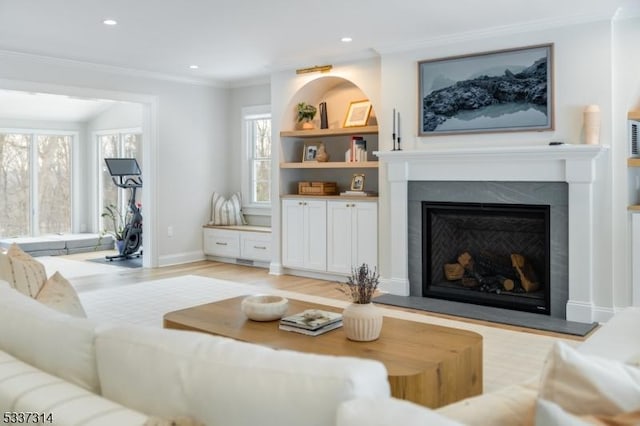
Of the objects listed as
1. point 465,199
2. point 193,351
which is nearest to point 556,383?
point 193,351

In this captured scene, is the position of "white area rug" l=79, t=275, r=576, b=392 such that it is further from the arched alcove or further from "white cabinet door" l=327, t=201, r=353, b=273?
the arched alcove

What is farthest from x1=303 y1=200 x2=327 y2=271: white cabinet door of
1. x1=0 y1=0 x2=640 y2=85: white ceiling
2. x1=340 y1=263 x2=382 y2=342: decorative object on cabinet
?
x1=340 y1=263 x2=382 y2=342: decorative object on cabinet

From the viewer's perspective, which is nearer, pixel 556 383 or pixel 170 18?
pixel 556 383

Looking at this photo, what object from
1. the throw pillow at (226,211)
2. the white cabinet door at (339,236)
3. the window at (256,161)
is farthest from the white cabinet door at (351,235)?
the throw pillow at (226,211)

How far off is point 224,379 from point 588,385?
68 cm

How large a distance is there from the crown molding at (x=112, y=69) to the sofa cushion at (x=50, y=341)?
17.5 ft

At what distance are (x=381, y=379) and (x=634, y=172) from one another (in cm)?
449

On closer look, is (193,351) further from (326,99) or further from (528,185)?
(326,99)

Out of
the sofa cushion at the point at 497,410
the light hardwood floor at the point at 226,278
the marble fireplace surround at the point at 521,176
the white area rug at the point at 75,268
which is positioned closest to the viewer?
the sofa cushion at the point at 497,410

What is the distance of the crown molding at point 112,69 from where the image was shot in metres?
6.21

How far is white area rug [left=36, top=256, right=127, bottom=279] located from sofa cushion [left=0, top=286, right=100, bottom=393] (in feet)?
18.8

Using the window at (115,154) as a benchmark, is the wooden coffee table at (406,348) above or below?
below

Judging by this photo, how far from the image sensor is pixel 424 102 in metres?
5.64

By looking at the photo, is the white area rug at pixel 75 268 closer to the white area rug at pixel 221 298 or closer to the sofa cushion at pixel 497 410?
the white area rug at pixel 221 298
